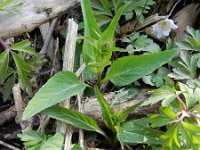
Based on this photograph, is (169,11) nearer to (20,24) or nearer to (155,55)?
(155,55)

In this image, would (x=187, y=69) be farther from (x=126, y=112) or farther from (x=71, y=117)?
(x=71, y=117)

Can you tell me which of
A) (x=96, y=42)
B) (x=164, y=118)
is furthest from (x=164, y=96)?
(x=96, y=42)

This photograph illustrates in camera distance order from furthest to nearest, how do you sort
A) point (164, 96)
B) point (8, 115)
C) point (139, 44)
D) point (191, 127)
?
point (139, 44)
point (8, 115)
point (164, 96)
point (191, 127)

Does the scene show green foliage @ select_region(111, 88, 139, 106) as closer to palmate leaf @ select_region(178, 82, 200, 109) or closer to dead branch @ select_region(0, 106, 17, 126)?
palmate leaf @ select_region(178, 82, 200, 109)

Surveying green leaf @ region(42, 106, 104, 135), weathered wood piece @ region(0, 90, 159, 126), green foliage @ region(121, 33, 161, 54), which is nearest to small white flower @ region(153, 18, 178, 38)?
green foliage @ region(121, 33, 161, 54)

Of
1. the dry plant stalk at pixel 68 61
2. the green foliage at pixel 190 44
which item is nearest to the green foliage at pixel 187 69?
the green foliage at pixel 190 44

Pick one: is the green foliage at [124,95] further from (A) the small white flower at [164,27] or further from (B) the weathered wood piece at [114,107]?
(A) the small white flower at [164,27]
